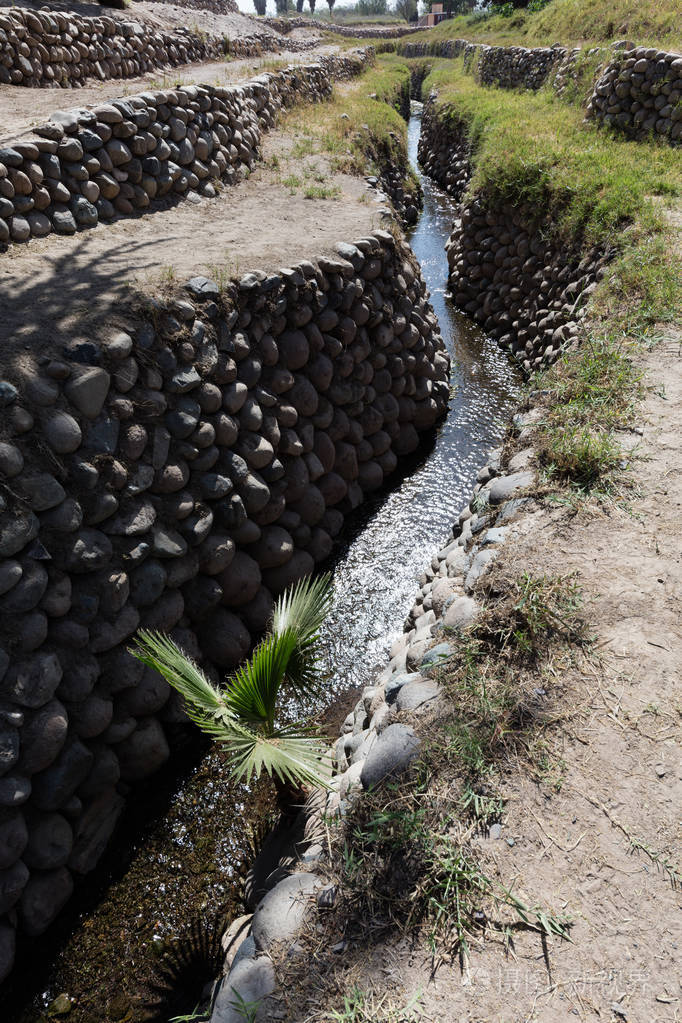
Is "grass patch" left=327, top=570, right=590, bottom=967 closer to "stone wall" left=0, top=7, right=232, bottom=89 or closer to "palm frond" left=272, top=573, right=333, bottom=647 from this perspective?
"palm frond" left=272, top=573, right=333, bottom=647

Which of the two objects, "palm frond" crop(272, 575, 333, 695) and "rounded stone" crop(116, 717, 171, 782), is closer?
"palm frond" crop(272, 575, 333, 695)

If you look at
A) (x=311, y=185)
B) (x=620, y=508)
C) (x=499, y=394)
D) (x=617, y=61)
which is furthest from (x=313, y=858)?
(x=617, y=61)

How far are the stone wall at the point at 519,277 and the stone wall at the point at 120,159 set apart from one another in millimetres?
4030

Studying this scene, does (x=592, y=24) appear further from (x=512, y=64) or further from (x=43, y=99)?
(x=43, y=99)

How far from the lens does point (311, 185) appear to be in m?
9.02

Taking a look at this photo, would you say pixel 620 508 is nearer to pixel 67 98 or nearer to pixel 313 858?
pixel 313 858

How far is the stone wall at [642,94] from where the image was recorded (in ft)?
34.1

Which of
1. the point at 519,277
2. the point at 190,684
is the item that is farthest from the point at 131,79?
the point at 190,684

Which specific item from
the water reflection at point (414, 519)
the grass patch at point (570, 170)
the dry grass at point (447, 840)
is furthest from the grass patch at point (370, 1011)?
the grass patch at point (570, 170)

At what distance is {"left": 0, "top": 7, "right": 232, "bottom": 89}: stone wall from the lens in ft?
28.0

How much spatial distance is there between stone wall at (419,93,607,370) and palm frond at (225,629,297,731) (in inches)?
216

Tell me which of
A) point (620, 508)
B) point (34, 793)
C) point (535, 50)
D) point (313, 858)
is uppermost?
point (535, 50)

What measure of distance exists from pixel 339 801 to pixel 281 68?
13.9 meters

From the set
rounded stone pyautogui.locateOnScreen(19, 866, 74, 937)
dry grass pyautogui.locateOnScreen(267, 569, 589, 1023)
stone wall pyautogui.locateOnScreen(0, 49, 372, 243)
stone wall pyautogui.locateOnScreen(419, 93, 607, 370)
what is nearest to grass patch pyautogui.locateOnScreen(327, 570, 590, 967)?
dry grass pyautogui.locateOnScreen(267, 569, 589, 1023)
